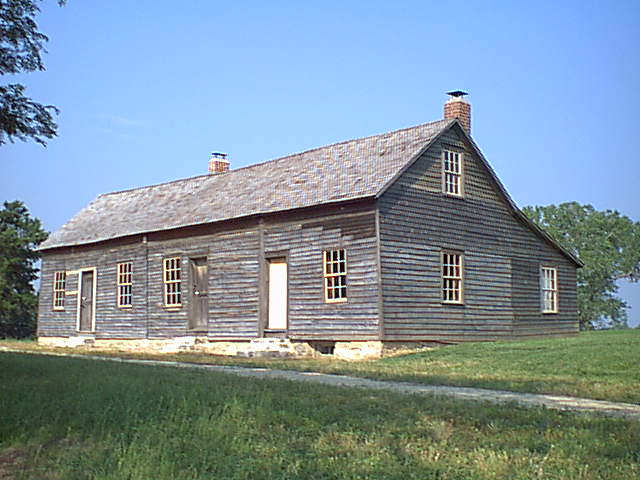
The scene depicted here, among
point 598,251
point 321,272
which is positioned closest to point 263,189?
point 321,272

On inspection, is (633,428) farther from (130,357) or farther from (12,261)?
(12,261)

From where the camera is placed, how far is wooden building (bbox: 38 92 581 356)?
21.6 metres

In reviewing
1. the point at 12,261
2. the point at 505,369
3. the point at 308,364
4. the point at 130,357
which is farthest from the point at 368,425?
the point at 12,261

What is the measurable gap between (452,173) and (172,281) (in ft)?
33.4

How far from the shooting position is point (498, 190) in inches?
992

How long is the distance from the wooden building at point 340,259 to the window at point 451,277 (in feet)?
0.14

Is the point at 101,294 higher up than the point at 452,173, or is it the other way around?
the point at 452,173

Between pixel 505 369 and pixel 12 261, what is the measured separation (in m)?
28.5

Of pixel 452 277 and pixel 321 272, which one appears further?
pixel 452 277

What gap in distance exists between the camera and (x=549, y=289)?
1095 inches

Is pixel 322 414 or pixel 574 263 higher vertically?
pixel 574 263

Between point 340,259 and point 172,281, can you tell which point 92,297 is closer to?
point 172,281

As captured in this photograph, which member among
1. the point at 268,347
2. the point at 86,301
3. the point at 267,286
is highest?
the point at 267,286

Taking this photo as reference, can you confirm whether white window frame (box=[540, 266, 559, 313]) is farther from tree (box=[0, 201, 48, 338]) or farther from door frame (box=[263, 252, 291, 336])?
tree (box=[0, 201, 48, 338])
